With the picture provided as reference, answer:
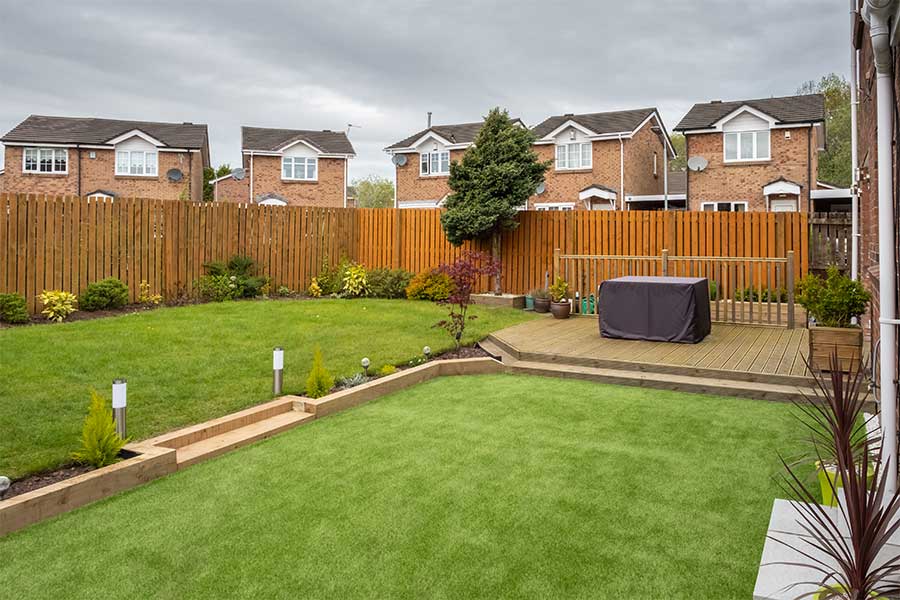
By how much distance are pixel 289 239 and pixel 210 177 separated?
24.9m

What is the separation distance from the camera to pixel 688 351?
25.7 feet

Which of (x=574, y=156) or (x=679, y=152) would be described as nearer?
(x=574, y=156)

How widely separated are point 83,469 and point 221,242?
939cm

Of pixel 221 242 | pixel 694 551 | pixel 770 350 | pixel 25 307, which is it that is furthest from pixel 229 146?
pixel 694 551

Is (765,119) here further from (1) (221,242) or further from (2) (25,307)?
(2) (25,307)

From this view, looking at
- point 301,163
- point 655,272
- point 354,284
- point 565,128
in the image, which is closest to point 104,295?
point 354,284

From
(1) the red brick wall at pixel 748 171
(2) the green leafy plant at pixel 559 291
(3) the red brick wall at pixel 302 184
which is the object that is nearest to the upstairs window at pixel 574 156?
(1) the red brick wall at pixel 748 171

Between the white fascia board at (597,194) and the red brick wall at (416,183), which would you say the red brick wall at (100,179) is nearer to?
the red brick wall at (416,183)

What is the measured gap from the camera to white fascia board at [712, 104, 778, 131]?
21469 mm

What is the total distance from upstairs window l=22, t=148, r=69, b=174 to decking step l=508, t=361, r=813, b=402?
1098 inches

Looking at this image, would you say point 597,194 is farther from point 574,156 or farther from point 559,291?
point 559,291

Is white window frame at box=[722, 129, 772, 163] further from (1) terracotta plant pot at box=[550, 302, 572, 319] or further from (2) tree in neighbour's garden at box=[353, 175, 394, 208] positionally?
(2) tree in neighbour's garden at box=[353, 175, 394, 208]

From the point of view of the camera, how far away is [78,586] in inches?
109

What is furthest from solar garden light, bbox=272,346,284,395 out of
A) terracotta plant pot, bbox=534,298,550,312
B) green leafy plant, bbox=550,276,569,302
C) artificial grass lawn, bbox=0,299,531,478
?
terracotta plant pot, bbox=534,298,550,312
